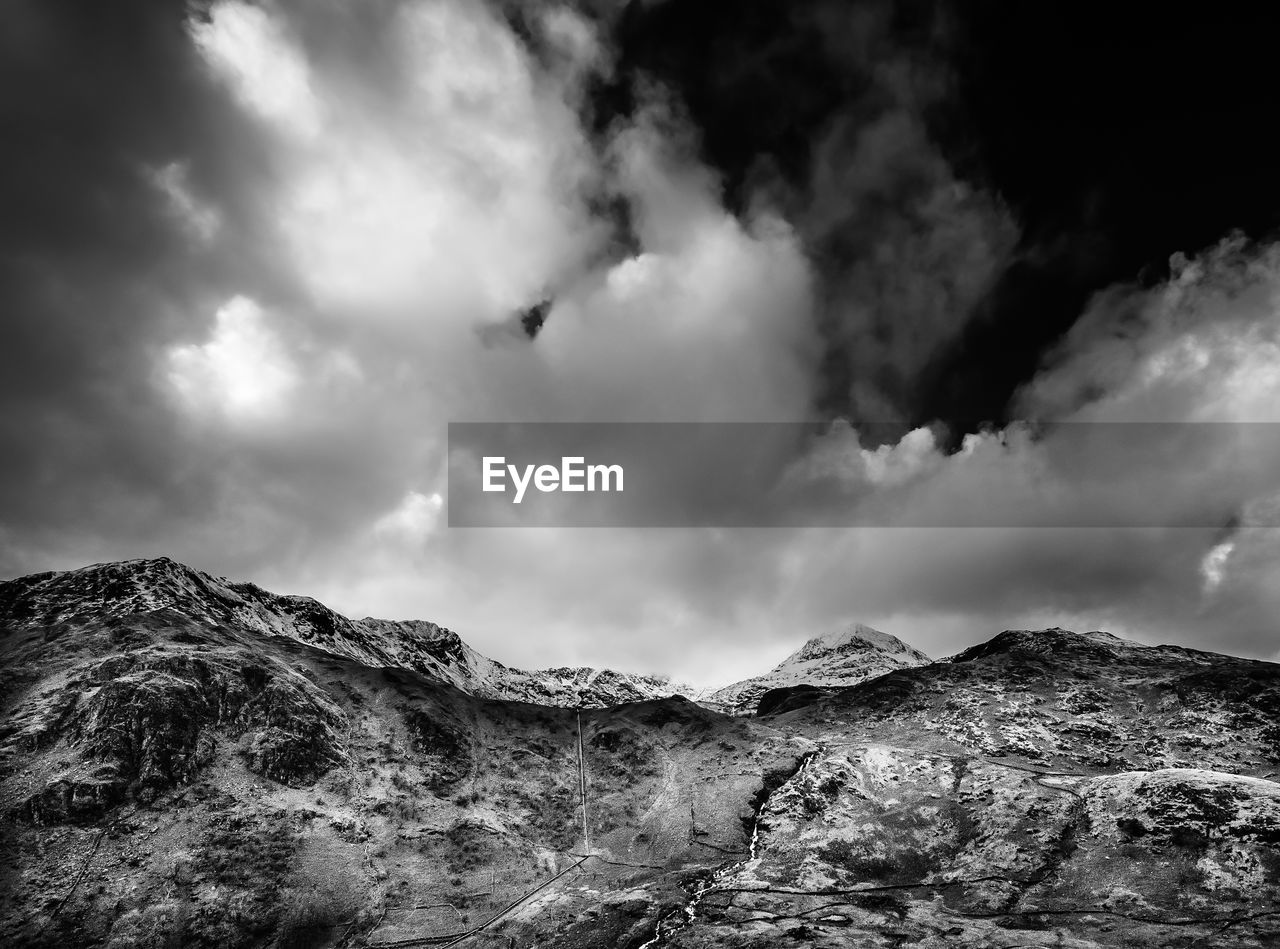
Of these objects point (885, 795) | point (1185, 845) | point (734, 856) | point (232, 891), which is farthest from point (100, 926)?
point (1185, 845)

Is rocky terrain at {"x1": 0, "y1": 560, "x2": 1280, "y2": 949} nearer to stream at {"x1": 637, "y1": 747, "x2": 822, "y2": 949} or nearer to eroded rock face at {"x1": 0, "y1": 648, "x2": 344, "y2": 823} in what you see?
eroded rock face at {"x1": 0, "y1": 648, "x2": 344, "y2": 823}

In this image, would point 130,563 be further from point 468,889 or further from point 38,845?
point 468,889

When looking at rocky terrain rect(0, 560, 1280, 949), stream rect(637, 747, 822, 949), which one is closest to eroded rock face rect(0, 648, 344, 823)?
rocky terrain rect(0, 560, 1280, 949)

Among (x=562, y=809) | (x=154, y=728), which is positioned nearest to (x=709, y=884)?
(x=562, y=809)

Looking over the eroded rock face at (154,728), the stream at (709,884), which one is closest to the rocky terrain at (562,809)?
the eroded rock face at (154,728)

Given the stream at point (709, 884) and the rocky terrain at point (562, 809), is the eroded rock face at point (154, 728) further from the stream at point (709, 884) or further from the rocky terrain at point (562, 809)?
the stream at point (709, 884)
